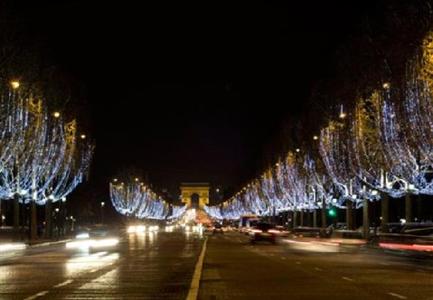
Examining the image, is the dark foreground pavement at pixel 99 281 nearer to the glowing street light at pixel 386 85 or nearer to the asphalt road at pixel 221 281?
the asphalt road at pixel 221 281

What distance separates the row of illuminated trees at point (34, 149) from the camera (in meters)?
53.5

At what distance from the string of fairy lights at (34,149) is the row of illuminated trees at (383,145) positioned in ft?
68.1

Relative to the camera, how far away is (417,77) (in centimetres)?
4231

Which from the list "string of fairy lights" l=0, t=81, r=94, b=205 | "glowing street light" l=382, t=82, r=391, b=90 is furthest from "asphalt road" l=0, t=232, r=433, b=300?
"string of fairy lights" l=0, t=81, r=94, b=205

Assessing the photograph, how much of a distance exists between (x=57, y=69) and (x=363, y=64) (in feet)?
90.8

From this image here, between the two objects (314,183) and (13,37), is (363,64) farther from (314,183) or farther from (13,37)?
(314,183)

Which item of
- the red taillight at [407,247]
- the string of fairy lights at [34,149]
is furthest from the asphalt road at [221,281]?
the string of fairy lights at [34,149]

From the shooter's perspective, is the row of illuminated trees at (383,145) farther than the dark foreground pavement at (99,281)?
Yes

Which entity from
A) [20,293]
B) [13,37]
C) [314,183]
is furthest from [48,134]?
[20,293]

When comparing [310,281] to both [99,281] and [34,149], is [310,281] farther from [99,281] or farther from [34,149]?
[34,149]

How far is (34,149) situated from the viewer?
203ft

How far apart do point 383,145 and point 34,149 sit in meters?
24.3

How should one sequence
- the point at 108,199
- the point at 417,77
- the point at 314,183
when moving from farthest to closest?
the point at 108,199 → the point at 314,183 → the point at 417,77

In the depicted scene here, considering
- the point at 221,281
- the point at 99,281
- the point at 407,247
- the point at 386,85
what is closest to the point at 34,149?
the point at 386,85
